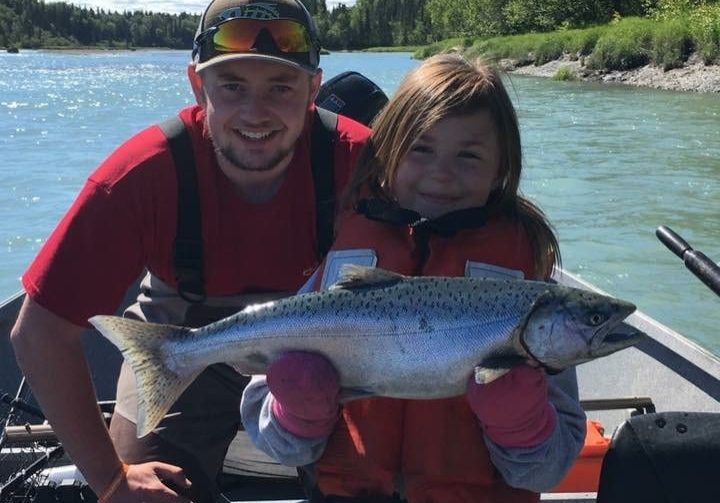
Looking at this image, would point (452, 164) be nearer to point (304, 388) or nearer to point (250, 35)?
point (304, 388)

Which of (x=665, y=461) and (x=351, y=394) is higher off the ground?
(x=351, y=394)

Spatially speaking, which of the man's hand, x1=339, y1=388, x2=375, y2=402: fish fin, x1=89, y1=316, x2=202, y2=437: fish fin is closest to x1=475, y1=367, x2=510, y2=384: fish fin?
x1=339, y1=388, x2=375, y2=402: fish fin

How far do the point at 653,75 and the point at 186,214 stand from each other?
35524 mm

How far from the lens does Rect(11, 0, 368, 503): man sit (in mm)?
3039

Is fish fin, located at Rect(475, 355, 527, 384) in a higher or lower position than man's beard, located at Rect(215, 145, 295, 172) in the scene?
lower

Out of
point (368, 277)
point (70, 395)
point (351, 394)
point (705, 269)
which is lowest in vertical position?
point (70, 395)

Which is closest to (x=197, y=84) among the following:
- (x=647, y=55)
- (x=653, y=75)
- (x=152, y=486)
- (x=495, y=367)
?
(x=152, y=486)

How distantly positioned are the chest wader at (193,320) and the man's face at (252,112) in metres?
0.16

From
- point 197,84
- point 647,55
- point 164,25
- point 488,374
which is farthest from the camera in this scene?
point 164,25

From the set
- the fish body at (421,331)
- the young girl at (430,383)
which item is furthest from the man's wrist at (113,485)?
the fish body at (421,331)

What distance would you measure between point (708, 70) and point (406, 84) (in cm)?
3338

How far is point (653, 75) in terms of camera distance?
35.6 metres

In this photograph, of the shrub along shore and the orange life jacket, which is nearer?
the orange life jacket

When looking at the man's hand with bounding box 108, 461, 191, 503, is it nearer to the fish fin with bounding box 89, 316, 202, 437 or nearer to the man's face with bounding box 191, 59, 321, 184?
the fish fin with bounding box 89, 316, 202, 437
